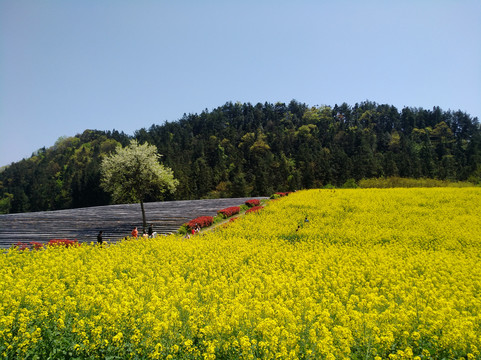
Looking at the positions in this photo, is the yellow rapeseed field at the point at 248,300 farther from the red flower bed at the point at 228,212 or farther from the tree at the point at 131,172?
the tree at the point at 131,172

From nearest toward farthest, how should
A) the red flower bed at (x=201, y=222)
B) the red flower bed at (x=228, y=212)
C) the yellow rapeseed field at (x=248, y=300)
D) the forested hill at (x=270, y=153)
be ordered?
the yellow rapeseed field at (x=248, y=300), the red flower bed at (x=201, y=222), the red flower bed at (x=228, y=212), the forested hill at (x=270, y=153)

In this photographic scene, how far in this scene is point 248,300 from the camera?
27.3 ft

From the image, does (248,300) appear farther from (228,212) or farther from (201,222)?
(228,212)

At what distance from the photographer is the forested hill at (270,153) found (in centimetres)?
7100

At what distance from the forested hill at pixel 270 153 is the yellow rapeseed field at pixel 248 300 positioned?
168ft

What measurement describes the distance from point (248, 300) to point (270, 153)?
293ft

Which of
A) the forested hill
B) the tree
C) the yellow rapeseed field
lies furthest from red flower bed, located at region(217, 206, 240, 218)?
the forested hill

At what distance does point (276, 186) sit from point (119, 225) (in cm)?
4723

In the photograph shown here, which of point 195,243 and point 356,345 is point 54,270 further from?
point 356,345

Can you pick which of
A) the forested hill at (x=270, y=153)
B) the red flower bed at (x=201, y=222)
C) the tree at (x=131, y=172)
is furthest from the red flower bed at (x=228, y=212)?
the forested hill at (x=270, y=153)

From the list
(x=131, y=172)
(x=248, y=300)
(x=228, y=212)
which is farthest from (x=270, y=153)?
(x=248, y=300)

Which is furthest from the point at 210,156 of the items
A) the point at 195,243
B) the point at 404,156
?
the point at 195,243

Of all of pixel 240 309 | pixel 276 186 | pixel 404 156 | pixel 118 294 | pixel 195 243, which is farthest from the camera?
pixel 404 156

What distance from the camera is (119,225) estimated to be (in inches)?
1064
